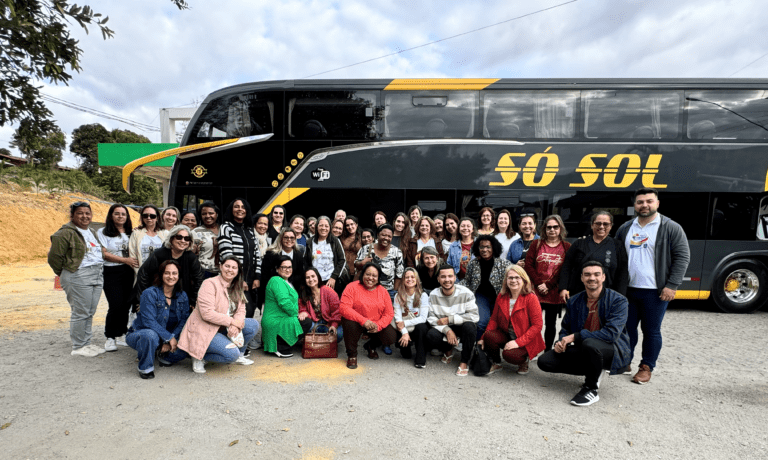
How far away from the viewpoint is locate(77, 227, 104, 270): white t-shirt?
13.2ft

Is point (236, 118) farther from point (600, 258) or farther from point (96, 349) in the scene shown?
point (600, 258)

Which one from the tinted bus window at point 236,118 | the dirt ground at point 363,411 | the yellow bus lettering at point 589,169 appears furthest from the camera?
the tinted bus window at point 236,118

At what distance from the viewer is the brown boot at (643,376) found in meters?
3.62

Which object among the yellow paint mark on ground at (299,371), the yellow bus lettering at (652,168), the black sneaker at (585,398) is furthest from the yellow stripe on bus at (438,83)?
the black sneaker at (585,398)

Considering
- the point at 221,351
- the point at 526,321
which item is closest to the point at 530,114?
the point at 526,321

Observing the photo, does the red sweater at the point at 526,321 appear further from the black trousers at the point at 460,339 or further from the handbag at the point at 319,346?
the handbag at the point at 319,346

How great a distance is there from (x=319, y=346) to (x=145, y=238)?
2358mm

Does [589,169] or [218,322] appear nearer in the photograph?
[218,322]

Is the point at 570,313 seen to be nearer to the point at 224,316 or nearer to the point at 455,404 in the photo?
the point at 455,404

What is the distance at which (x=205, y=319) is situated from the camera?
3.72 m

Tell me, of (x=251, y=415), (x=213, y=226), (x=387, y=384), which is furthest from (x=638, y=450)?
(x=213, y=226)

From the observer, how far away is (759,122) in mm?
6191

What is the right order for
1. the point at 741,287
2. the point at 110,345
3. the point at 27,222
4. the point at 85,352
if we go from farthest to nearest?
the point at 27,222, the point at 741,287, the point at 110,345, the point at 85,352

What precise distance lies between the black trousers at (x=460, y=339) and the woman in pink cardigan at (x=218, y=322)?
1910 mm
